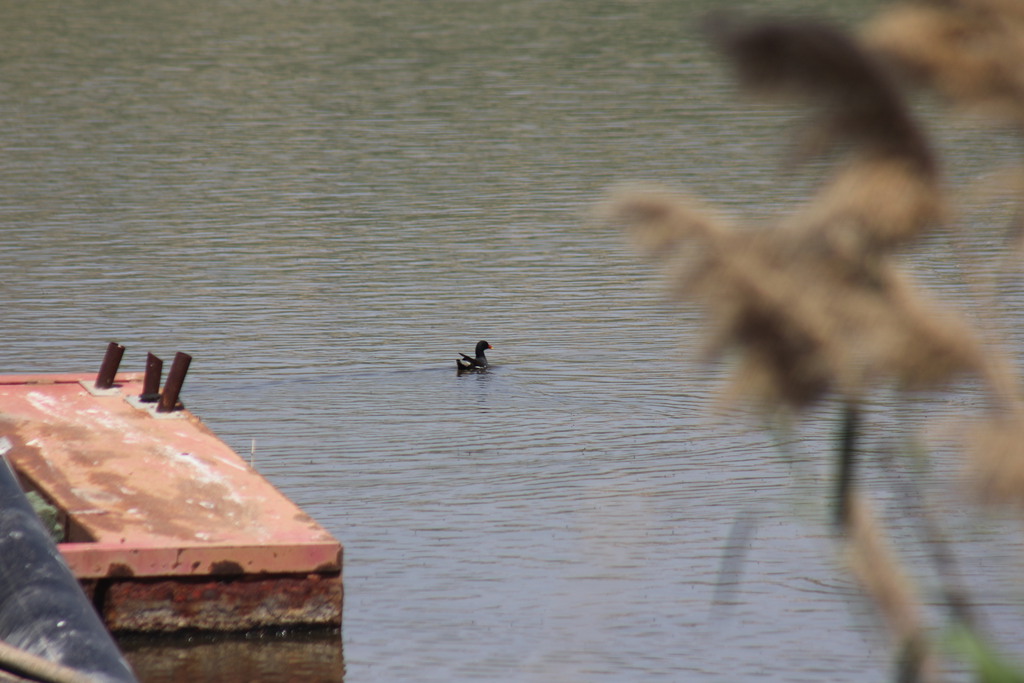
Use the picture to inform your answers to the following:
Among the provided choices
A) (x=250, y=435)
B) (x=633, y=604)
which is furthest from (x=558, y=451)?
(x=633, y=604)

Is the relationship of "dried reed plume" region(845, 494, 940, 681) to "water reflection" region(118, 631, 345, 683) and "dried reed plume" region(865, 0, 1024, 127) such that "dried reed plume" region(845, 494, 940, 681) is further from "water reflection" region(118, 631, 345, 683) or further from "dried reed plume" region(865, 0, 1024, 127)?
"water reflection" region(118, 631, 345, 683)

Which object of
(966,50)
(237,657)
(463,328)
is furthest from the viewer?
(463,328)

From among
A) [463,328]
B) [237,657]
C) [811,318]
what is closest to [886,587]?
[811,318]

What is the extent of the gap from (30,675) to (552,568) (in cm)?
483

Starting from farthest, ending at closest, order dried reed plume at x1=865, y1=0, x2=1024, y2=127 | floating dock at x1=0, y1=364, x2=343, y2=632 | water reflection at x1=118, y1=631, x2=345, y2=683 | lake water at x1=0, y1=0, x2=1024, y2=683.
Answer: lake water at x1=0, y1=0, x2=1024, y2=683, floating dock at x1=0, y1=364, x2=343, y2=632, water reflection at x1=118, y1=631, x2=345, y2=683, dried reed plume at x1=865, y1=0, x2=1024, y2=127

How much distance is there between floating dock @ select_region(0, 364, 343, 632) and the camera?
9633 millimetres

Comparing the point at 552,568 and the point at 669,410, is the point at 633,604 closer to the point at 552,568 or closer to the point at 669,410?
the point at 552,568

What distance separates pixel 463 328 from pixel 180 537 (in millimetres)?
8953

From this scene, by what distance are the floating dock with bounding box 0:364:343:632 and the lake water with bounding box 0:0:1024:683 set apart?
0.79 ft

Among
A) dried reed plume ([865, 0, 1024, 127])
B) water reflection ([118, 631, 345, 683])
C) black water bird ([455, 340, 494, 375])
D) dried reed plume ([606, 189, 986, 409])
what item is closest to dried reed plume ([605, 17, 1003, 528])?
dried reed plume ([606, 189, 986, 409])

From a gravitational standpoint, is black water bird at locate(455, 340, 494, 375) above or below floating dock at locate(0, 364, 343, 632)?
above

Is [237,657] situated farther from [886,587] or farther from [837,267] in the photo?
[837,267]

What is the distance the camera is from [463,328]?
61.0 feet

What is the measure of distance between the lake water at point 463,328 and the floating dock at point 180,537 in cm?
24
